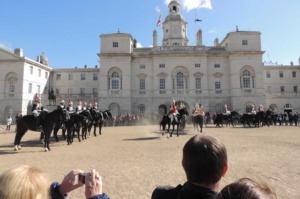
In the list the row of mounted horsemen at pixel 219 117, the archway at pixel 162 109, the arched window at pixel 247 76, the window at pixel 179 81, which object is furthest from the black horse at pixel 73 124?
the arched window at pixel 247 76

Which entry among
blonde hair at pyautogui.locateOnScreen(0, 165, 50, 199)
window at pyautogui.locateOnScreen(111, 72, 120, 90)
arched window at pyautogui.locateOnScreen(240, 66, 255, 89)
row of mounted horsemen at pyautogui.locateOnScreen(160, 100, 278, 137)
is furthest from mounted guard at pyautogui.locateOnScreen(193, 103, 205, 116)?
arched window at pyautogui.locateOnScreen(240, 66, 255, 89)

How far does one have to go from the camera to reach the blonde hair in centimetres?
162

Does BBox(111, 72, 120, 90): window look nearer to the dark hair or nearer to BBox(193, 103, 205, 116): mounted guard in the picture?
BBox(193, 103, 205, 116): mounted guard

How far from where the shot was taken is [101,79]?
1789 inches

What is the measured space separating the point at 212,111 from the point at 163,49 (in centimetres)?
1413

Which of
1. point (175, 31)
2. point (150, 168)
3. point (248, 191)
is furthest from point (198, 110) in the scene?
point (175, 31)

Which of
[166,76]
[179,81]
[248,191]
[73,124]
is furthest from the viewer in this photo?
Result: [179,81]

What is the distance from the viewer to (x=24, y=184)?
1.66 metres

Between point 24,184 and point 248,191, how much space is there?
57.0 inches

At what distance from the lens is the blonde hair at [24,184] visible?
1615 millimetres

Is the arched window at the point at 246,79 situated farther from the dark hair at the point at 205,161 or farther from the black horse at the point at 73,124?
the dark hair at the point at 205,161

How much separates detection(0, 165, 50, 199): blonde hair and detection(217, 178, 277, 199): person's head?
3.98 feet

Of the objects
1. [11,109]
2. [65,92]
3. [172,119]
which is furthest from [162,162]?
[65,92]

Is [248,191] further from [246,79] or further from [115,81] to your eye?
[246,79]
